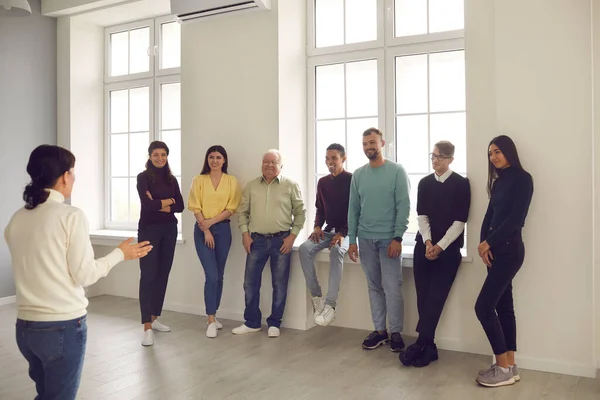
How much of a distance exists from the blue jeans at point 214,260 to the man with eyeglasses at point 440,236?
5.54 ft

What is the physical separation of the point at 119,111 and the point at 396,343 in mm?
4287

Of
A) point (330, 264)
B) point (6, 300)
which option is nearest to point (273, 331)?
point (330, 264)

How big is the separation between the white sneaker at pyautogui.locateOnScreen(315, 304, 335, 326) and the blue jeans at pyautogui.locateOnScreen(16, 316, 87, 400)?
235cm

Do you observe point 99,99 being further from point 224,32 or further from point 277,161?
point 277,161

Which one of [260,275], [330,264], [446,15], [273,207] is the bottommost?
[260,275]

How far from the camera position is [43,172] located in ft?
6.62

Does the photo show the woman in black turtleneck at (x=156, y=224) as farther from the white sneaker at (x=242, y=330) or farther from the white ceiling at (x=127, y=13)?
the white ceiling at (x=127, y=13)

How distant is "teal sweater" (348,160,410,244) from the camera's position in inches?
156

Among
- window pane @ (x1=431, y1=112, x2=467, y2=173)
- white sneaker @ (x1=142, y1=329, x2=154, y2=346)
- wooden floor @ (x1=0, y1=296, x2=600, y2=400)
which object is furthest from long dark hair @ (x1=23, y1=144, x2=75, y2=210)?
window pane @ (x1=431, y1=112, x2=467, y2=173)

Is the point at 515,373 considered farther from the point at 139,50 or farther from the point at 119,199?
the point at 139,50

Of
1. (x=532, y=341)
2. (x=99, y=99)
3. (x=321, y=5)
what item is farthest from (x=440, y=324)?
(x=99, y=99)

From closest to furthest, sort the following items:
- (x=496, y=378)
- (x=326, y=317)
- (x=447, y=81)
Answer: (x=496, y=378) → (x=326, y=317) → (x=447, y=81)

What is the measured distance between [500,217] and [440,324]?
1172mm

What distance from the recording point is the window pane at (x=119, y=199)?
627 cm
